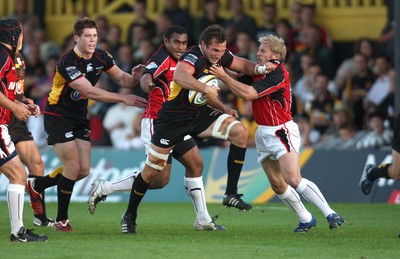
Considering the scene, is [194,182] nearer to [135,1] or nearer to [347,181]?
[347,181]

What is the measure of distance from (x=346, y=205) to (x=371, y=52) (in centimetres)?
433

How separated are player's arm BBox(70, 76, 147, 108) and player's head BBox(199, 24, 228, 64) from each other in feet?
2.97

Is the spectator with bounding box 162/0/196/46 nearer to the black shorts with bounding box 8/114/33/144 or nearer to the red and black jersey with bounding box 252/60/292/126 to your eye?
the black shorts with bounding box 8/114/33/144

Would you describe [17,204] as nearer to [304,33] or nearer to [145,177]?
[145,177]

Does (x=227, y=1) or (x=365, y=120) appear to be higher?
(x=227, y=1)

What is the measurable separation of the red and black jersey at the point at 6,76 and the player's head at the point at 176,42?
234 centimetres

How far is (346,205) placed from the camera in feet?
55.1

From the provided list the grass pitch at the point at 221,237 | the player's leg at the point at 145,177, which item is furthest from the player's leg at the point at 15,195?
the player's leg at the point at 145,177

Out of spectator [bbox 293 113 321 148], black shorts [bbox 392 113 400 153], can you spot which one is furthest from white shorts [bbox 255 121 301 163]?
spectator [bbox 293 113 321 148]

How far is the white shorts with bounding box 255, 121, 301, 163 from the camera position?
12.1 metres

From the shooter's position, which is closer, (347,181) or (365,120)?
(347,181)

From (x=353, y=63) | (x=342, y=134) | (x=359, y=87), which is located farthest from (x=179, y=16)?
(x=342, y=134)

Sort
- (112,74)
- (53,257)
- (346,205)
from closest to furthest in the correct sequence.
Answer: (53,257)
(112,74)
(346,205)

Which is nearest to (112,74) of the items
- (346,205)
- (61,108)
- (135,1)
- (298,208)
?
(61,108)
